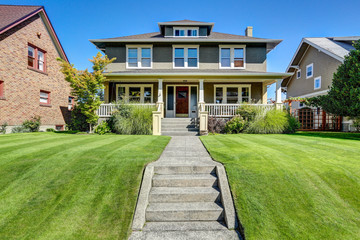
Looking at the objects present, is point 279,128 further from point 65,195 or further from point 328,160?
point 65,195

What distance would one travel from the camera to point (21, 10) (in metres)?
13.4

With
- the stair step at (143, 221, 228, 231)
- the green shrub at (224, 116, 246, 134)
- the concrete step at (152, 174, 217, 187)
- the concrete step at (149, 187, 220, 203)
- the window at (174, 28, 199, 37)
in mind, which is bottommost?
the stair step at (143, 221, 228, 231)

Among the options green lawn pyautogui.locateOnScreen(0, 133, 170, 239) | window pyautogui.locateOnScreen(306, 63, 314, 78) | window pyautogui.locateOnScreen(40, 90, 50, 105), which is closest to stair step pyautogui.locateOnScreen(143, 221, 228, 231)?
green lawn pyautogui.locateOnScreen(0, 133, 170, 239)

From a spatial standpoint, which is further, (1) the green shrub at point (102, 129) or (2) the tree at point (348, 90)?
(1) the green shrub at point (102, 129)

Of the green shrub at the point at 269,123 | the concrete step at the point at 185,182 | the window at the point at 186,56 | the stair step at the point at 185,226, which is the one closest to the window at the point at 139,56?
the window at the point at 186,56

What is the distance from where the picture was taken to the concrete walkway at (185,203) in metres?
2.97

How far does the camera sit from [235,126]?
427 inches

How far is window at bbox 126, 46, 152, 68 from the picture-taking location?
1494 cm

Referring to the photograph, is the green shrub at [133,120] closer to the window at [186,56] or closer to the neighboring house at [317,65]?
the window at [186,56]

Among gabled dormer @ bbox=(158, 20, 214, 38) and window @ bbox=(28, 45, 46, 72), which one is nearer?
window @ bbox=(28, 45, 46, 72)

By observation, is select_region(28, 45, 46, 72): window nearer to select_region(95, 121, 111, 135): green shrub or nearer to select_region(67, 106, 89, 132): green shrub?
select_region(67, 106, 89, 132): green shrub

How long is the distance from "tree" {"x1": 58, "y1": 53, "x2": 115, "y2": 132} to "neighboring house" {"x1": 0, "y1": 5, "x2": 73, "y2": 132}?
385 cm

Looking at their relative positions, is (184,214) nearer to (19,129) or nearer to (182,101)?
(182,101)

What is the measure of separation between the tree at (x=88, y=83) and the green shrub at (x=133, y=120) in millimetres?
1553
